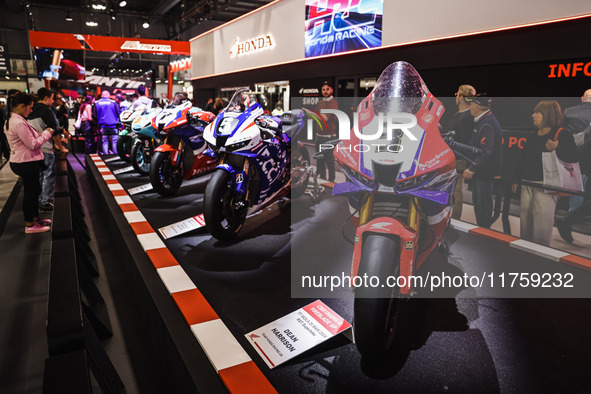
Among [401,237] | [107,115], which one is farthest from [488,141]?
[107,115]

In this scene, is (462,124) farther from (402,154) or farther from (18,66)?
(18,66)

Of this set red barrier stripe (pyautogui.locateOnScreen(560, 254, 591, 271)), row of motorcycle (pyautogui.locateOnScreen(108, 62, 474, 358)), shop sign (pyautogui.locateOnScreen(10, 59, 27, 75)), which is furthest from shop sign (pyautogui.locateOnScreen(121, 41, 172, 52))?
red barrier stripe (pyautogui.locateOnScreen(560, 254, 591, 271))

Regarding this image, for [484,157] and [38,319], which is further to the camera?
[484,157]

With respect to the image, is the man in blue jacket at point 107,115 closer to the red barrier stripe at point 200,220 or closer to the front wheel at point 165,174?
the front wheel at point 165,174

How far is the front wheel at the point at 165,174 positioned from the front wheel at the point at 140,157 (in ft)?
4.70

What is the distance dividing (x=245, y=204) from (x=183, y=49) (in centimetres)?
1348

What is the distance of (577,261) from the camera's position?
3.21 meters

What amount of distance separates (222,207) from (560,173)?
3096 mm

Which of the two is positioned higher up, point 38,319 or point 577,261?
point 577,261

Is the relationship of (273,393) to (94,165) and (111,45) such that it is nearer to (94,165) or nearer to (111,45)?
(94,165)

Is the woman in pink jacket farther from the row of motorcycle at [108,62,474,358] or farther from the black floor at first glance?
the row of motorcycle at [108,62,474,358]

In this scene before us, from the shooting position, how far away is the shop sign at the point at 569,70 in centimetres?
360

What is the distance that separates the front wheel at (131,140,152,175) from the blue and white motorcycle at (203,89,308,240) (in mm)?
3087

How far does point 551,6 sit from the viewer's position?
12.4 ft
